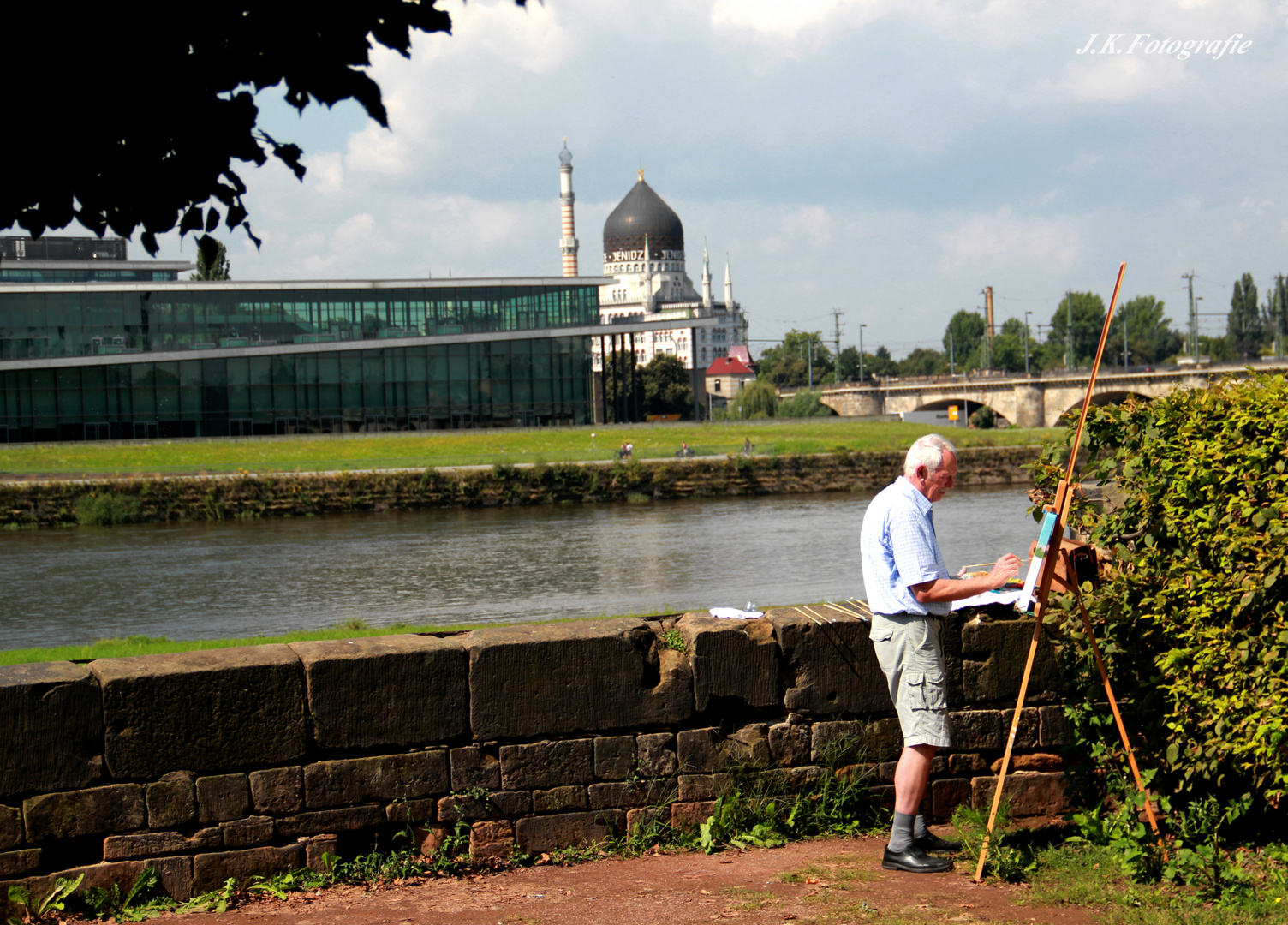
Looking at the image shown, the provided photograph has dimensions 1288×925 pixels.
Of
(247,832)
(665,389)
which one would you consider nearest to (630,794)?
(247,832)

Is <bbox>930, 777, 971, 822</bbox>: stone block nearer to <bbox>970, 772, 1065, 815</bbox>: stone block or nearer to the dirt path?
<bbox>970, 772, 1065, 815</bbox>: stone block

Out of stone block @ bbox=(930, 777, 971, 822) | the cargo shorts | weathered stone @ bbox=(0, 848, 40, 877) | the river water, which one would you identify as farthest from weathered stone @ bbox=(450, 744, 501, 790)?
the river water

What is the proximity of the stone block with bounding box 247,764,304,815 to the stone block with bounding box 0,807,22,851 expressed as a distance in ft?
2.79

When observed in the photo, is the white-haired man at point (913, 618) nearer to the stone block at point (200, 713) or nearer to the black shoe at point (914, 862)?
the black shoe at point (914, 862)

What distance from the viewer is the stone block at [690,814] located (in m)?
5.11

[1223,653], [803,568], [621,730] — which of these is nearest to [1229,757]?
[1223,653]

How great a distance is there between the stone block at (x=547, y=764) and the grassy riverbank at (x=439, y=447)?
114 ft

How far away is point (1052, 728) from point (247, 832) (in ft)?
11.9

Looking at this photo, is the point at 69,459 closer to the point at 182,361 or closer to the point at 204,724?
the point at 182,361

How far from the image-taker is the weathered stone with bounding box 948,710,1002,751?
210 inches

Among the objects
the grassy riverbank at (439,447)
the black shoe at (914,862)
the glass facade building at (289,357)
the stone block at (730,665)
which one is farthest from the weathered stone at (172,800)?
the glass facade building at (289,357)

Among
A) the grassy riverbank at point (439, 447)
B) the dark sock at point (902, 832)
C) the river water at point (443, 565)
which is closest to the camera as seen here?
the dark sock at point (902, 832)

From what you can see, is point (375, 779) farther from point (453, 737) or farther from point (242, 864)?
point (242, 864)

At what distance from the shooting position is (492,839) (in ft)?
16.2
